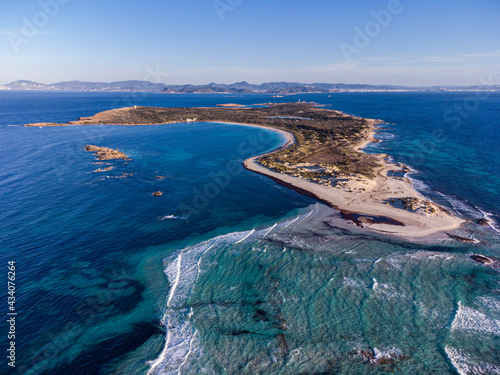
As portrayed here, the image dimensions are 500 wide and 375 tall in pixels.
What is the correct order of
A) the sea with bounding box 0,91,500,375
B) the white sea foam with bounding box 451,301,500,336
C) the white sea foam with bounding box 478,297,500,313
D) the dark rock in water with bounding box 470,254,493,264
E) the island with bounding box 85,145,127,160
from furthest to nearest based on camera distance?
1. the island with bounding box 85,145,127,160
2. the dark rock in water with bounding box 470,254,493,264
3. the white sea foam with bounding box 478,297,500,313
4. the white sea foam with bounding box 451,301,500,336
5. the sea with bounding box 0,91,500,375

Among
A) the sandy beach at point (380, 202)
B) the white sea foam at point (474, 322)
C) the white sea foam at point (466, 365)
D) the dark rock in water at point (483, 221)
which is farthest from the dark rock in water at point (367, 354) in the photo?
the dark rock in water at point (483, 221)

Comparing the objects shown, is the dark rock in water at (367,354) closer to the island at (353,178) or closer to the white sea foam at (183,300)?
the white sea foam at (183,300)

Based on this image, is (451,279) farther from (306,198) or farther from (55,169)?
(55,169)

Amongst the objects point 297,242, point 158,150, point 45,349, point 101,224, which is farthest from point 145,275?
point 158,150

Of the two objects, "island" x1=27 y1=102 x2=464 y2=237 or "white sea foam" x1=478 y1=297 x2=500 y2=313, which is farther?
"island" x1=27 y1=102 x2=464 y2=237

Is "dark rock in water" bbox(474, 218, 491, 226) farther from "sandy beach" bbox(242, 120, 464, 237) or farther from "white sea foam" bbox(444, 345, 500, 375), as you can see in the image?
"white sea foam" bbox(444, 345, 500, 375)

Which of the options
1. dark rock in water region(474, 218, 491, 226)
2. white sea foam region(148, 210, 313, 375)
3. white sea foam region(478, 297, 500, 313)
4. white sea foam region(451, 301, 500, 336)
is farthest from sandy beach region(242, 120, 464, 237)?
white sea foam region(451, 301, 500, 336)

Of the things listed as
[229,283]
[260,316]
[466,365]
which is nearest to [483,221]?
[466,365]

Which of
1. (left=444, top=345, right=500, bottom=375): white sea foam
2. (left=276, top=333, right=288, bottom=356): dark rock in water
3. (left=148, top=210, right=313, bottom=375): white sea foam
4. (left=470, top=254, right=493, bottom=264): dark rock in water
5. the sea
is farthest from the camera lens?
(left=470, top=254, right=493, bottom=264): dark rock in water
